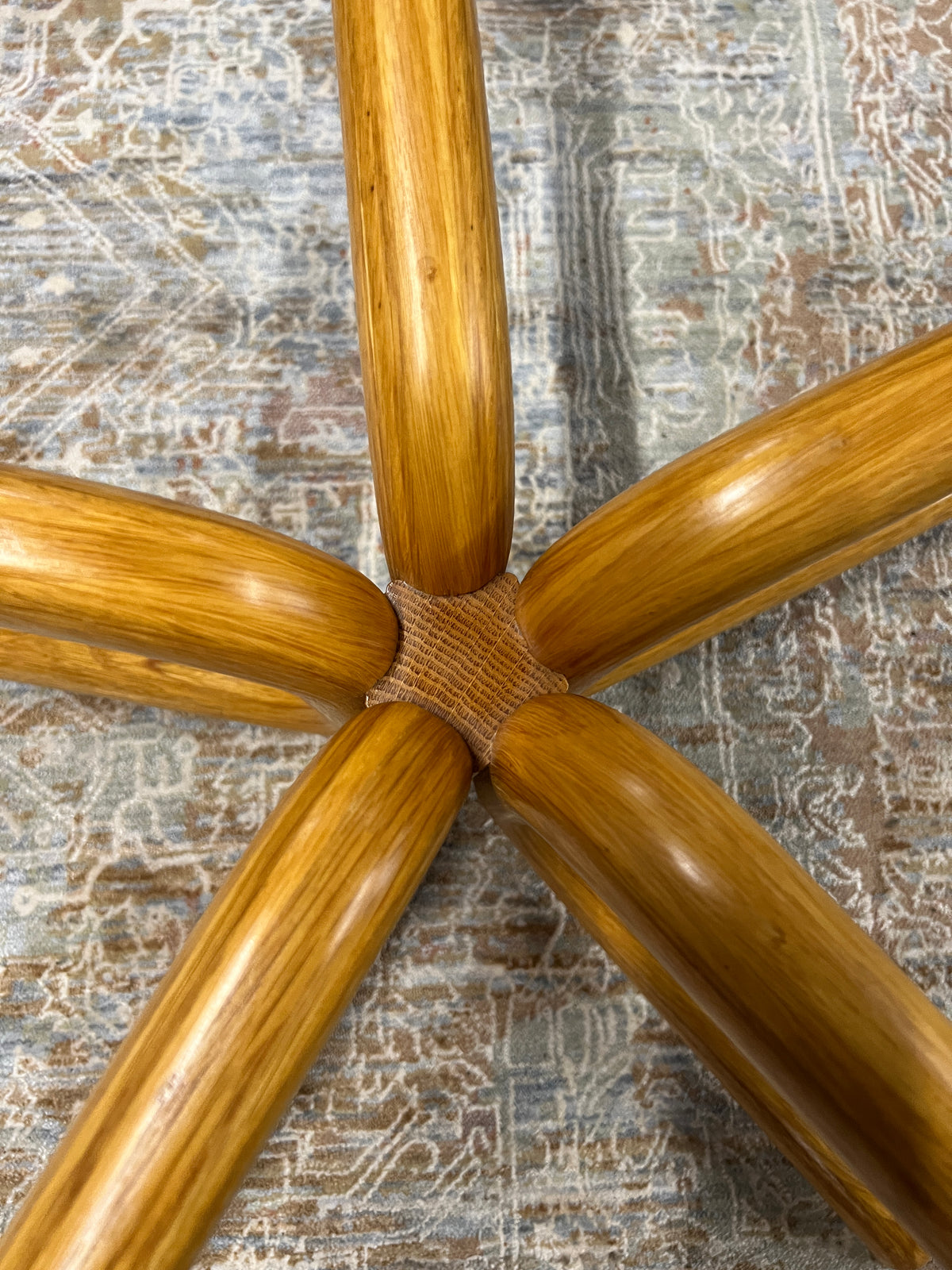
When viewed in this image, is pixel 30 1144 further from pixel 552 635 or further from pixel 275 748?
pixel 552 635

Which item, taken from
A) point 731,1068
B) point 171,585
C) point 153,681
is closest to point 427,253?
point 171,585

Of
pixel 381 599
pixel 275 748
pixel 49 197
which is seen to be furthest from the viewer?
pixel 49 197

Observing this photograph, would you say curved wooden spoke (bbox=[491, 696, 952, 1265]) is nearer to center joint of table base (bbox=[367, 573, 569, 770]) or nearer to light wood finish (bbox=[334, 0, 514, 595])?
center joint of table base (bbox=[367, 573, 569, 770])

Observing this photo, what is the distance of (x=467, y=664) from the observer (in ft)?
2.41

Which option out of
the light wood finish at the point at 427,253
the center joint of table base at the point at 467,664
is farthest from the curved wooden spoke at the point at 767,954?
the light wood finish at the point at 427,253

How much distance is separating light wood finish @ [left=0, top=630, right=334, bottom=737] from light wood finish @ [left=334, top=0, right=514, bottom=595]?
0.71 feet

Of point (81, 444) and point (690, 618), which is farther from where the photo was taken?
point (81, 444)

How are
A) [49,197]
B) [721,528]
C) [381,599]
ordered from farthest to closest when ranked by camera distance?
1. [49,197]
2. [381,599]
3. [721,528]

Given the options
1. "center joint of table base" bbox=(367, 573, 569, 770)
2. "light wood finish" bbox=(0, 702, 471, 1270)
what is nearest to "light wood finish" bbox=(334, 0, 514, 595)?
"center joint of table base" bbox=(367, 573, 569, 770)

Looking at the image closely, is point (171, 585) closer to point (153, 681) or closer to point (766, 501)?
point (153, 681)

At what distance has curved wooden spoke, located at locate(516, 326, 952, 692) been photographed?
0.60 m

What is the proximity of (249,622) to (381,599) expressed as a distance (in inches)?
4.8

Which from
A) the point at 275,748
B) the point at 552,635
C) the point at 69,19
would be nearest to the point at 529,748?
Result: the point at 552,635

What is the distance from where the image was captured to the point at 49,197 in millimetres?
1011
